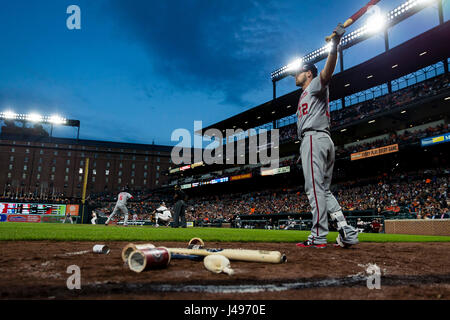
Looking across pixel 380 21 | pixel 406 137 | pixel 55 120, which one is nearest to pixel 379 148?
pixel 406 137

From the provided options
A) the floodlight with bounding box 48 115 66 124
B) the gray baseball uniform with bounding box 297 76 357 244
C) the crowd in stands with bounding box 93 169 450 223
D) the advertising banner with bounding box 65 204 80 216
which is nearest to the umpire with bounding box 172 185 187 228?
the gray baseball uniform with bounding box 297 76 357 244

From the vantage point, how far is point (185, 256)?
9.17 ft

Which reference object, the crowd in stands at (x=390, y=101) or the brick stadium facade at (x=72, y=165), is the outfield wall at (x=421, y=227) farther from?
the brick stadium facade at (x=72, y=165)

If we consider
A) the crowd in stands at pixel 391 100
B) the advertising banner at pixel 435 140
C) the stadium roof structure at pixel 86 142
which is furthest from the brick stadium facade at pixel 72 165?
the advertising banner at pixel 435 140

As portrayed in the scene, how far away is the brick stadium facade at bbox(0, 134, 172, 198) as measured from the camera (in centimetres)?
8144

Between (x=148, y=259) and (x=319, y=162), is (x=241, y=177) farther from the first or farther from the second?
(x=148, y=259)

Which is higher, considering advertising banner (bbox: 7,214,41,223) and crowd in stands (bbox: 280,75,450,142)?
crowd in stands (bbox: 280,75,450,142)

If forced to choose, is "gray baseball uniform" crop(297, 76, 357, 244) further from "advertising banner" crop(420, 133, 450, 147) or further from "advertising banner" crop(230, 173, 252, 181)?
"advertising banner" crop(230, 173, 252, 181)

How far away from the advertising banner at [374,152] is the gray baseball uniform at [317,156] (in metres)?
23.7

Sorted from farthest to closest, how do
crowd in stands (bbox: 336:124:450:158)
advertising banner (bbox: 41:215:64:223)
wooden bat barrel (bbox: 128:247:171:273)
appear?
advertising banner (bbox: 41:215:64:223)
crowd in stands (bbox: 336:124:450:158)
wooden bat barrel (bbox: 128:247:171:273)

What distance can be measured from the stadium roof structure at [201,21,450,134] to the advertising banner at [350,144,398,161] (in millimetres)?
7848

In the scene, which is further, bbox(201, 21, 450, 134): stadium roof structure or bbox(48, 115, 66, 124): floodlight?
bbox(48, 115, 66, 124): floodlight

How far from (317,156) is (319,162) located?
9 cm
